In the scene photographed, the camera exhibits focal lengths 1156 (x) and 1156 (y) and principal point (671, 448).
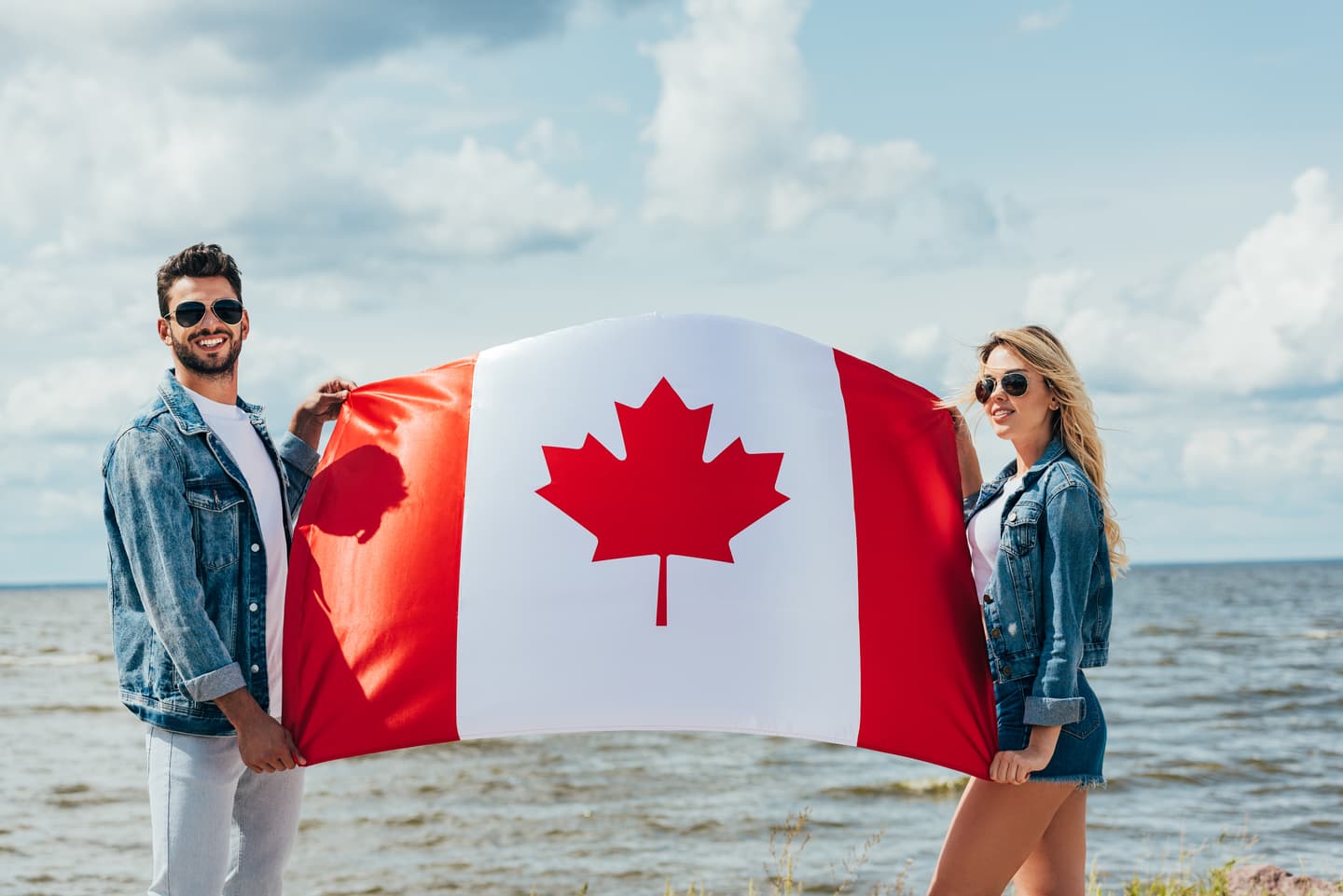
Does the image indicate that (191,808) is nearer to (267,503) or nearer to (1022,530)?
(267,503)

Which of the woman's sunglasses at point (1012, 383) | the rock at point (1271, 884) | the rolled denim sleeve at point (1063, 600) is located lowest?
the rock at point (1271, 884)

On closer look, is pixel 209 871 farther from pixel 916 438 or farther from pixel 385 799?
pixel 385 799

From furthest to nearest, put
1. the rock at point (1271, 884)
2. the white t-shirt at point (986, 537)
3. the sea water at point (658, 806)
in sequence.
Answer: the sea water at point (658, 806), the rock at point (1271, 884), the white t-shirt at point (986, 537)

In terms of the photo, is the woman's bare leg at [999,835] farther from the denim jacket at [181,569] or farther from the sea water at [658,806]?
the sea water at [658,806]

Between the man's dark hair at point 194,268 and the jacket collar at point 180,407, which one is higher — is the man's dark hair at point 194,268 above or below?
above

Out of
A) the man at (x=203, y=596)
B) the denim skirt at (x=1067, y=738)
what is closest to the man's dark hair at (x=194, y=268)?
the man at (x=203, y=596)

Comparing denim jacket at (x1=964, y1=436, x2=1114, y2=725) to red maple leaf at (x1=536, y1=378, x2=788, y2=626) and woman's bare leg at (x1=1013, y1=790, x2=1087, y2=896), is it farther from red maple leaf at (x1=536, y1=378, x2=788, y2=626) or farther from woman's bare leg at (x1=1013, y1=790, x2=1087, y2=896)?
red maple leaf at (x1=536, y1=378, x2=788, y2=626)

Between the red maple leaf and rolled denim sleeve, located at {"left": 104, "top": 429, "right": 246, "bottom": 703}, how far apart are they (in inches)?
41.5

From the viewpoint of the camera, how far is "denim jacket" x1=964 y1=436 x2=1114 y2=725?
10.9 ft

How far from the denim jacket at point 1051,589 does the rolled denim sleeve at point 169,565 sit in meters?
2.26

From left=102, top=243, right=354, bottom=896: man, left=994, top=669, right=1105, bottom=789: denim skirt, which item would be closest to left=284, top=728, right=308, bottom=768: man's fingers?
left=102, top=243, right=354, bottom=896: man

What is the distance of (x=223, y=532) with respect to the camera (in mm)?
3477

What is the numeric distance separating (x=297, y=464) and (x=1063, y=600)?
252 centimetres

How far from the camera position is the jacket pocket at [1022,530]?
3.42 meters
